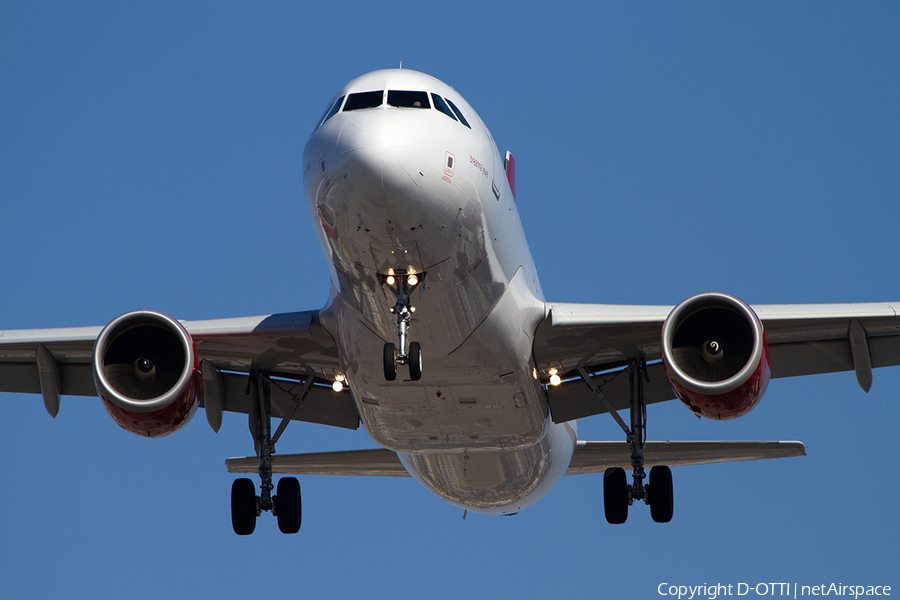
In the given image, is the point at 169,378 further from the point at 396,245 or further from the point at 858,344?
the point at 858,344

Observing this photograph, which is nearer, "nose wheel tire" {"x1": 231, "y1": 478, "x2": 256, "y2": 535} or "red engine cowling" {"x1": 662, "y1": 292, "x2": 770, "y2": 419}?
"red engine cowling" {"x1": 662, "y1": 292, "x2": 770, "y2": 419}

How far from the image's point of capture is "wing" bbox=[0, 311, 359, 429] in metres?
17.4

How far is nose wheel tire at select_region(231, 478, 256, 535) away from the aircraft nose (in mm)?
8216

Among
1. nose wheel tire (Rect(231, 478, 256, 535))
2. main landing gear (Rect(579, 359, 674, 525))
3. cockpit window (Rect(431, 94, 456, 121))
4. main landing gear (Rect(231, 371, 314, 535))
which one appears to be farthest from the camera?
nose wheel tire (Rect(231, 478, 256, 535))

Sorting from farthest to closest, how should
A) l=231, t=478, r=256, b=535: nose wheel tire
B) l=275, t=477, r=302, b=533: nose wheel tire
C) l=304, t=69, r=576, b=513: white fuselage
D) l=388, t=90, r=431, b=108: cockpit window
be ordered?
1. l=275, t=477, r=302, b=533: nose wheel tire
2. l=231, t=478, r=256, b=535: nose wheel tire
3. l=388, t=90, r=431, b=108: cockpit window
4. l=304, t=69, r=576, b=513: white fuselage

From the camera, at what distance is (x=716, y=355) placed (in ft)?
52.5

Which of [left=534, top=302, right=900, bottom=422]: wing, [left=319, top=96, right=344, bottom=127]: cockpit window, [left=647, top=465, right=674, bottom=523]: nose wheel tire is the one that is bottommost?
[left=647, top=465, right=674, bottom=523]: nose wheel tire

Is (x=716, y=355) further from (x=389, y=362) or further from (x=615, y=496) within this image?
(x=389, y=362)

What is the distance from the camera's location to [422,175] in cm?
1313

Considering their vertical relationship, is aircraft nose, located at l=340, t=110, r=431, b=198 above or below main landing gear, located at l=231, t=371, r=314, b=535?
above

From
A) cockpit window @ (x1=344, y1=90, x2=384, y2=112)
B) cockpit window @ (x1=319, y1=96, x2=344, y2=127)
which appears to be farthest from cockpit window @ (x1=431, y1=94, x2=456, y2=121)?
cockpit window @ (x1=319, y1=96, x2=344, y2=127)

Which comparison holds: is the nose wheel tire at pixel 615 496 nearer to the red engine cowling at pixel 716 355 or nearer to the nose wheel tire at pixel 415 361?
the red engine cowling at pixel 716 355

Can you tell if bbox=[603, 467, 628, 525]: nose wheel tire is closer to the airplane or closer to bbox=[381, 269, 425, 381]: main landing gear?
the airplane

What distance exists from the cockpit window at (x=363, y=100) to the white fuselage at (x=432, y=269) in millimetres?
29
